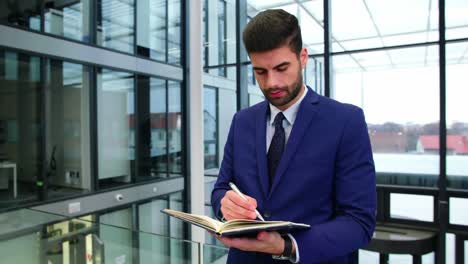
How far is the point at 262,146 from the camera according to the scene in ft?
3.36

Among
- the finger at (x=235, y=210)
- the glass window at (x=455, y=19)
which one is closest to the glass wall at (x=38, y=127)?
the finger at (x=235, y=210)

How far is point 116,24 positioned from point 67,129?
208cm

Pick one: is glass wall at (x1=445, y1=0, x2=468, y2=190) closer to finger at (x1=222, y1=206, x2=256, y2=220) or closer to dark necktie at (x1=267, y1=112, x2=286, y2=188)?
dark necktie at (x1=267, y1=112, x2=286, y2=188)

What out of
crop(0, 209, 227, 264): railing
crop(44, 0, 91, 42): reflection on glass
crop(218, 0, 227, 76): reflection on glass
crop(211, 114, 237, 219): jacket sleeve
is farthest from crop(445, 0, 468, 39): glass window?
crop(44, 0, 91, 42): reflection on glass

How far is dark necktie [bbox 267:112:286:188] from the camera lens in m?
1.00

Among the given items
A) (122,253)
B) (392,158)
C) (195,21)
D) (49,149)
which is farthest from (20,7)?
(392,158)

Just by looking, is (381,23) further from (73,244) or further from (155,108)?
(73,244)

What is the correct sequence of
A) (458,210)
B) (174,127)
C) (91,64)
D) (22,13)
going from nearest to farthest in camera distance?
(22,13) < (458,210) < (91,64) < (174,127)

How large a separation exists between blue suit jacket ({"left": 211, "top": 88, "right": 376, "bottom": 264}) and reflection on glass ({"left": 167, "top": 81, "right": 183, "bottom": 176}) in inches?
255

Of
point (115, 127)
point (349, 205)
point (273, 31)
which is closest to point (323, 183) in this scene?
point (349, 205)

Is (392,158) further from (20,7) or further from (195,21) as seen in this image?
(20,7)

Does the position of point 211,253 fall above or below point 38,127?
below

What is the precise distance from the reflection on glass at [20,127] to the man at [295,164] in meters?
4.61

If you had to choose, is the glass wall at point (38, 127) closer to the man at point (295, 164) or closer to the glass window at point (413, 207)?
the man at point (295, 164)
